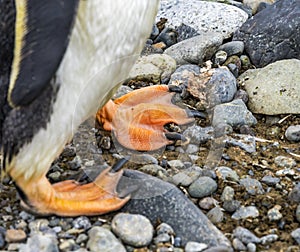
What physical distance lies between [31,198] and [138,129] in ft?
2.64

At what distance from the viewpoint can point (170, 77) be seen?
4137 millimetres

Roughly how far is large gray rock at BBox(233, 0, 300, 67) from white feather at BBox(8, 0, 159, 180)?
1525 millimetres

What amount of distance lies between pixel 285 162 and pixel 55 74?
123cm

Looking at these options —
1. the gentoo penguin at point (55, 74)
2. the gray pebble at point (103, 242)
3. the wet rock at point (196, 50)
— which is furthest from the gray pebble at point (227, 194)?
the wet rock at point (196, 50)

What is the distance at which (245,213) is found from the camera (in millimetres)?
2918

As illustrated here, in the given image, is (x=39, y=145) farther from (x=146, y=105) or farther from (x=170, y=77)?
(x=170, y=77)

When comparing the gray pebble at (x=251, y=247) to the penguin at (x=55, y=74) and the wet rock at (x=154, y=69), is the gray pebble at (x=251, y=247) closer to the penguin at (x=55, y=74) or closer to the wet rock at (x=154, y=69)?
the penguin at (x=55, y=74)

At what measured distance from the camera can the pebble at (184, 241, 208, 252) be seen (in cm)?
266

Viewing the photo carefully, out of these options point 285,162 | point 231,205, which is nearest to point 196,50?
point 285,162

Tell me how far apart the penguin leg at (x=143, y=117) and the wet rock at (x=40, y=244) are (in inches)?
33.8

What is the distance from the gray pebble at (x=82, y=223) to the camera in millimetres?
2815

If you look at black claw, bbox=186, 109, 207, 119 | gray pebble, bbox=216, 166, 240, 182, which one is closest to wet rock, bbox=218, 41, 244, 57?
black claw, bbox=186, 109, 207, 119

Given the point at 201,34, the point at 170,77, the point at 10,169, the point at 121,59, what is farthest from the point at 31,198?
the point at 201,34

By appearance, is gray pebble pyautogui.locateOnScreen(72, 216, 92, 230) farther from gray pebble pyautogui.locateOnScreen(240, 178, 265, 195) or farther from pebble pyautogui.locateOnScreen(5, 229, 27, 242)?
gray pebble pyautogui.locateOnScreen(240, 178, 265, 195)
